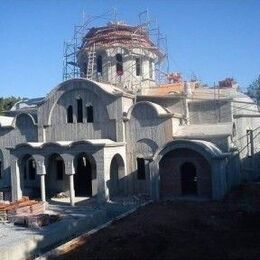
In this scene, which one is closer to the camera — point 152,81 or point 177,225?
point 177,225

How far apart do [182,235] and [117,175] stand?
1102 centimetres

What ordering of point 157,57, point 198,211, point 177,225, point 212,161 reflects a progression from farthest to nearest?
point 157,57 → point 212,161 → point 198,211 → point 177,225

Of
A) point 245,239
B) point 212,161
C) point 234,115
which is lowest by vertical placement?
point 245,239

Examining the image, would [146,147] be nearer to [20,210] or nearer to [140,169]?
[140,169]

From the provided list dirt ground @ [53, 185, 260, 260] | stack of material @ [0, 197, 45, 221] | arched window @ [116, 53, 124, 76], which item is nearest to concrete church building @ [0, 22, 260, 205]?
arched window @ [116, 53, 124, 76]

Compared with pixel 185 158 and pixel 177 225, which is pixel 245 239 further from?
pixel 185 158

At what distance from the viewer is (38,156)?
2575 cm

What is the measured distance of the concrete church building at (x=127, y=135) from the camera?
2306 cm

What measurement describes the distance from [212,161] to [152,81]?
1164 centimetres

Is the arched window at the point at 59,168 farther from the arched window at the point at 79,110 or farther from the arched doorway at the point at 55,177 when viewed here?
the arched window at the point at 79,110

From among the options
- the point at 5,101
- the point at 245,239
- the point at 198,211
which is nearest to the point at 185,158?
the point at 198,211

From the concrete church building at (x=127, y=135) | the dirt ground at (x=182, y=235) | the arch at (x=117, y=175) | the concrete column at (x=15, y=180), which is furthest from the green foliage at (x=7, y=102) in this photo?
the dirt ground at (x=182, y=235)

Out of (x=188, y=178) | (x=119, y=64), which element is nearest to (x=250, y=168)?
(x=188, y=178)

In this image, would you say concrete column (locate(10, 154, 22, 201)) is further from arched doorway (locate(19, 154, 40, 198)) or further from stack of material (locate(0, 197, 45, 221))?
stack of material (locate(0, 197, 45, 221))
